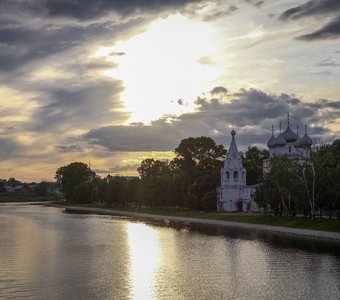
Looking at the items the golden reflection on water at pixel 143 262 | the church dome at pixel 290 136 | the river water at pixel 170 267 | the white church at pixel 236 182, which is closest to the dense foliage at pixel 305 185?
the river water at pixel 170 267

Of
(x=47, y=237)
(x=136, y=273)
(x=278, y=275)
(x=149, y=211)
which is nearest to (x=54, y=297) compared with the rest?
(x=136, y=273)

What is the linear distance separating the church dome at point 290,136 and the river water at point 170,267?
54.2 metres

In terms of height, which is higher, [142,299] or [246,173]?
[246,173]

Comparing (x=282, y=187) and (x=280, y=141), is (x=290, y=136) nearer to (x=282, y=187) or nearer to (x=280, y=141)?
(x=280, y=141)

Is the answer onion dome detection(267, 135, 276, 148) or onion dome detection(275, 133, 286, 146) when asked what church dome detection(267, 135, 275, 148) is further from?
onion dome detection(275, 133, 286, 146)

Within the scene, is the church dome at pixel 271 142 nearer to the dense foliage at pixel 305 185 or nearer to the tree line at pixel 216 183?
the tree line at pixel 216 183

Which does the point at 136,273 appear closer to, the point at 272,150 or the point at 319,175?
the point at 319,175

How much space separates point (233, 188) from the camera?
11650 cm

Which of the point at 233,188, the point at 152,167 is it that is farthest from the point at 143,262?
the point at 152,167

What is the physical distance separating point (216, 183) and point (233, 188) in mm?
4152

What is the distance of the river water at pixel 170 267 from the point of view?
1371 inches

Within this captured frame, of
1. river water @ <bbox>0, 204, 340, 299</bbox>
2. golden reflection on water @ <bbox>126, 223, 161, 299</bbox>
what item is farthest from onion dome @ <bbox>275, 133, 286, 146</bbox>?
river water @ <bbox>0, 204, 340, 299</bbox>

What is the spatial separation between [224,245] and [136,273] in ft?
63.8

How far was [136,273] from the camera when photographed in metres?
42.2
